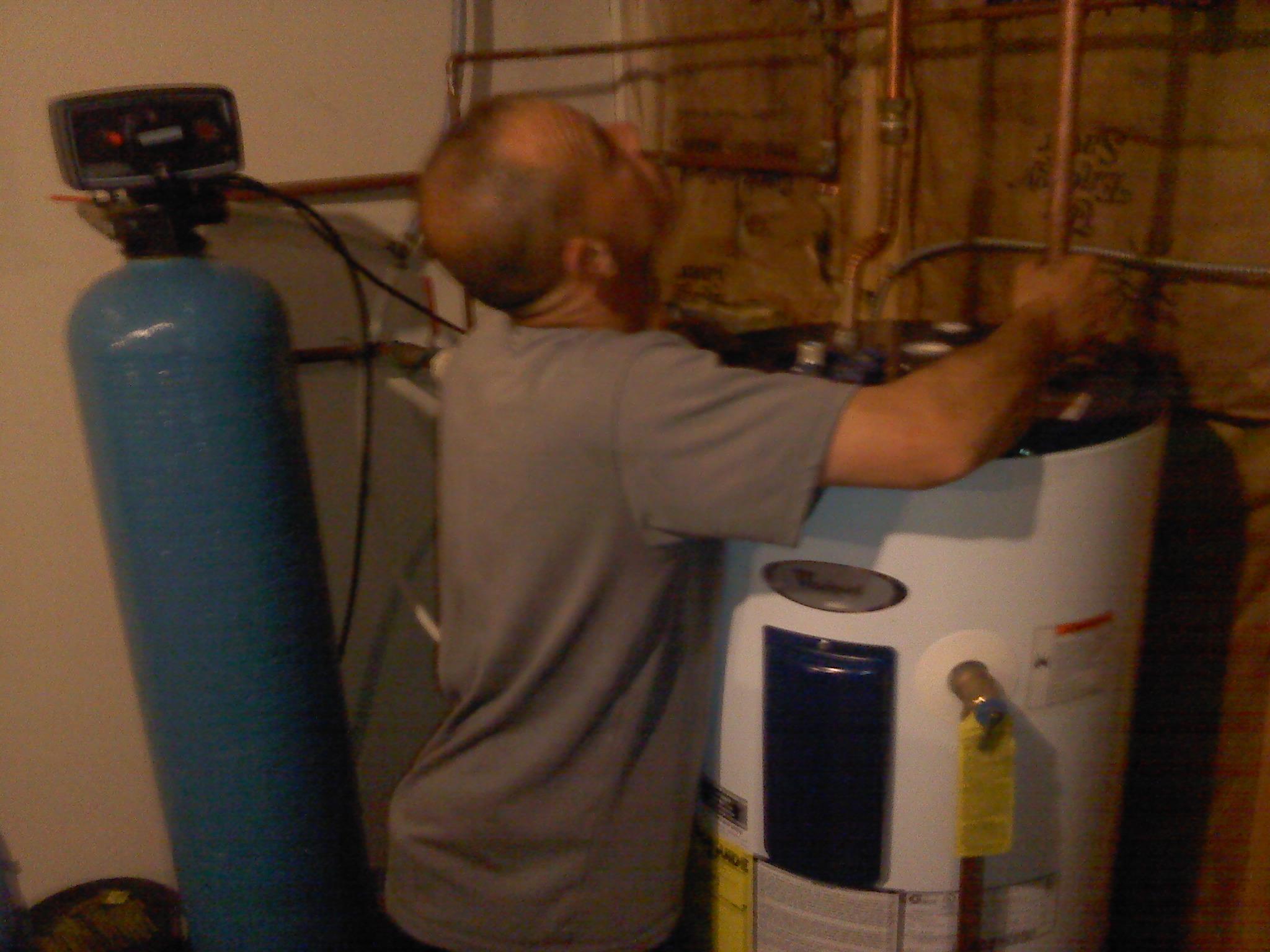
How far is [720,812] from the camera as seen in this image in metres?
0.89

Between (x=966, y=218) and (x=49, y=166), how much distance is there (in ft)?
3.77

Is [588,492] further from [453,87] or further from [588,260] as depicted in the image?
[453,87]

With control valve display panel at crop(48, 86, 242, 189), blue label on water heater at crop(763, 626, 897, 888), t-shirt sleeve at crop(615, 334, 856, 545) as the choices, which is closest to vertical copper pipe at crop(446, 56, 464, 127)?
control valve display panel at crop(48, 86, 242, 189)

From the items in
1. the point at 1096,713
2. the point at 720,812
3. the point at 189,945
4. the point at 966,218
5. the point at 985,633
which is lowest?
the point at 189,945

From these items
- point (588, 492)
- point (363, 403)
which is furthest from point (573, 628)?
point (363, 403)

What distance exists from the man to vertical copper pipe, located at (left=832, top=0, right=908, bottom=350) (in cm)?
29

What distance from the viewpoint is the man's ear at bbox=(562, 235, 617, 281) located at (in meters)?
0.74

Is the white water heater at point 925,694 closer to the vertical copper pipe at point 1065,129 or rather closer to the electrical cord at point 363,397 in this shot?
the vertical copper pipe at point 1065,129

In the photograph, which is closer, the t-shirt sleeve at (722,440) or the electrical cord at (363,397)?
the t-shirt sleeve at (722,440)

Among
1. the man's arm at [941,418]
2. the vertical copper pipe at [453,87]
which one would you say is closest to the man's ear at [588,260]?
the man's arm at [941,418]

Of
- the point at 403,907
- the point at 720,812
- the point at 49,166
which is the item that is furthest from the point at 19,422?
the point at 720,812

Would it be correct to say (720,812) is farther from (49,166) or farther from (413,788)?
(49,166)

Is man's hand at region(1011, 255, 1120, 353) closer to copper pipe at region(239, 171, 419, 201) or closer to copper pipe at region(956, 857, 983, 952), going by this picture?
copper pipe at region(956, 857, 983, 952)

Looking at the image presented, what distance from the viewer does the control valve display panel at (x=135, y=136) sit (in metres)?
0.95
